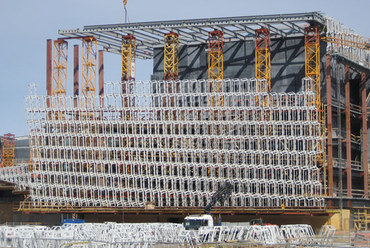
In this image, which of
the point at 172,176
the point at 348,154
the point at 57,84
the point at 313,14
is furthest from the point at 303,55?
the point at 57,84

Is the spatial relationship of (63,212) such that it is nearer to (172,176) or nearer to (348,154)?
(172,176)

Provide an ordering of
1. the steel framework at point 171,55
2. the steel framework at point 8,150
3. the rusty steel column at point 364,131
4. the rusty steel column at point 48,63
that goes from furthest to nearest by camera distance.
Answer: the steel framework at point 8,150 → the rusty steel column at point 48,63 → the steel framework at point 171,55 → the rusty steel column at point 364,131

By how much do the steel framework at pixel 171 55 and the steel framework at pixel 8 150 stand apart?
5120cm

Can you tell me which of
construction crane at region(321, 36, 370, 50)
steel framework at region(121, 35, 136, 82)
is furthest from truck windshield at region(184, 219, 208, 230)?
steel framework at region(121, 35, 136, 82)

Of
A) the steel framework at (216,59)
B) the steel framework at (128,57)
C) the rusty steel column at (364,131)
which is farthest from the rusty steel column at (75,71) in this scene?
the rusty steel column at (364,131)

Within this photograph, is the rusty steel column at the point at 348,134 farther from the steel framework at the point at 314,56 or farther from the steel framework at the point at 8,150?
the steel framework at the point at 8,150

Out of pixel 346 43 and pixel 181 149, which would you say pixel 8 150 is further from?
pixel 346 43

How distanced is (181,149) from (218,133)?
5561 mm

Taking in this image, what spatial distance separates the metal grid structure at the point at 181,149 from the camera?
3526 inches

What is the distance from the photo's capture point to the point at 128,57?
103562 mm

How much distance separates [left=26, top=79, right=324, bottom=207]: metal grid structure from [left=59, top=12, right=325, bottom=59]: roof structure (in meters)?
7.91

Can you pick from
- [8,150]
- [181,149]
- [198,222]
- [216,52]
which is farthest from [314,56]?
[8,150]

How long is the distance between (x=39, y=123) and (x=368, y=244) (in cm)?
6264

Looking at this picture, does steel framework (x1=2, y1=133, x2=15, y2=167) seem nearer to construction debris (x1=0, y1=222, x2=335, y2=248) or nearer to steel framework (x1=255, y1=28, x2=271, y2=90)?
steel framework (x1=255, y1=28, x2=271, y2=90)
